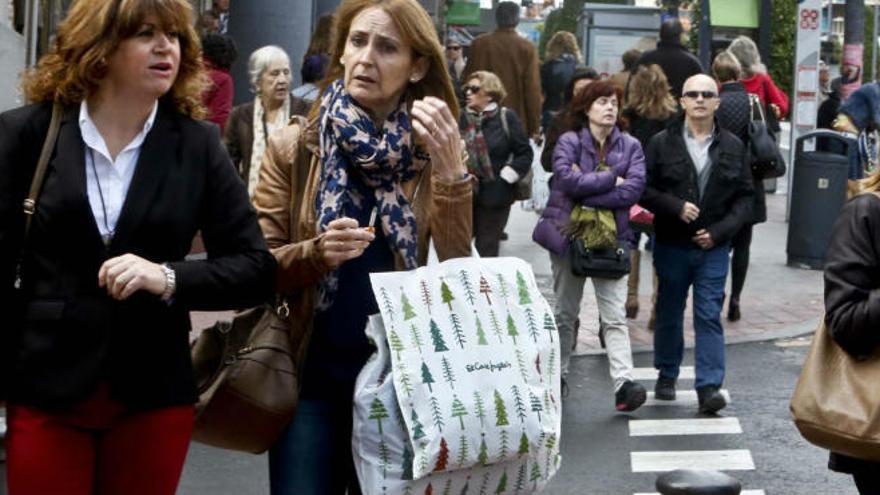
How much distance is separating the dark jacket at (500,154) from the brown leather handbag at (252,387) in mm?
7747

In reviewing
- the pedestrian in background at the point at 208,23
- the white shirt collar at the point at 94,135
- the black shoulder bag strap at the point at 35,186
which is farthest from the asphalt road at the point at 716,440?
the pedestrian in background at the point at 208,23

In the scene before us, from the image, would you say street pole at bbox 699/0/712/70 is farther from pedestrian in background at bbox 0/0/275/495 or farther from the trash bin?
pedestrian in background at bbox 0/0/275/495

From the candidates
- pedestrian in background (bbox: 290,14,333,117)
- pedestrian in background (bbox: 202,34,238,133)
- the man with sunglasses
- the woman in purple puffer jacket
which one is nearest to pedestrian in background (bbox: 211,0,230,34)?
pedestrian in background (bbox: 202,34,238,133)

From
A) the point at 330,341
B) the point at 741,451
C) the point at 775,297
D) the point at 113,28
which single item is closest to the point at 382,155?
the point at 330,341

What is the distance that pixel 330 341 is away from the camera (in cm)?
468

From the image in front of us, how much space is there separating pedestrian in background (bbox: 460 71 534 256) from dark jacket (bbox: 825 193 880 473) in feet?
23.6

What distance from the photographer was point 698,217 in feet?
33.5

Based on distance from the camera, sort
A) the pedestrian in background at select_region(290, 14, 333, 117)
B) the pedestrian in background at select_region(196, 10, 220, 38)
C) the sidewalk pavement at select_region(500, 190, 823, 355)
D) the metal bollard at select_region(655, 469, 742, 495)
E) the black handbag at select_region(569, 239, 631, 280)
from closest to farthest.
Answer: the metal bollard at select_region(655, 469, 742, 495) < the black handbag at select_region(569, 239, 631, 280) < the pedestrian in background at select_region(290, 14, 333, 117) < the sidewalk pavement at select_region(500, 190, 823, 355) < the pedestrian in background at select_region(196, 10, 220, 38)

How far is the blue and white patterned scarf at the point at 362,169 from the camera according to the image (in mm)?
4668

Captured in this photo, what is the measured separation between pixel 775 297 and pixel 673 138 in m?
5.33

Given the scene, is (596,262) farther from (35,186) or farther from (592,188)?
(35,186)

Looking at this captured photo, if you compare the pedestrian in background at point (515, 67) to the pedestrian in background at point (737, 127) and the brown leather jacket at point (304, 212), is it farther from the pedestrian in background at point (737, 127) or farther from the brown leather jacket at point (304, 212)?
the brown leather jacket at point (304, 212)

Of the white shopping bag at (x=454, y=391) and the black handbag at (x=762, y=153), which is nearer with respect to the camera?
the white shopping bag at (x=454, y=391)

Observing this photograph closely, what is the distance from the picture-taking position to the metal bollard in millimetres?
4359
